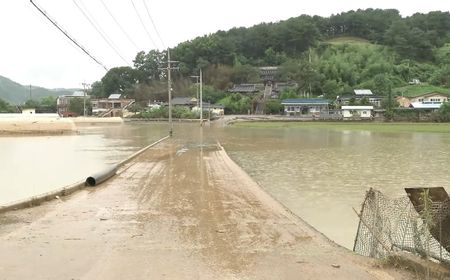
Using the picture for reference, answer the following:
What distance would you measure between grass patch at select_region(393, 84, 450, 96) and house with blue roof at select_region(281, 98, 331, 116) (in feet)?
48.9

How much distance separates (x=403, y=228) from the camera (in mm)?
6219

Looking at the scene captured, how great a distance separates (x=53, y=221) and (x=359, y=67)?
104072 mm

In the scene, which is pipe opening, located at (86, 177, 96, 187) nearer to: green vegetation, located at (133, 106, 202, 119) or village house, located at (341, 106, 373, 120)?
village house, located at (341, 106, 373, 120)

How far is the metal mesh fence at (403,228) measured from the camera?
548 cm

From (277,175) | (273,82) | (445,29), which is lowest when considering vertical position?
(277,175)

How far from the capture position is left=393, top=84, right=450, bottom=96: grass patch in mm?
83119

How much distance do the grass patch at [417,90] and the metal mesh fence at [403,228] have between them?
8183cm

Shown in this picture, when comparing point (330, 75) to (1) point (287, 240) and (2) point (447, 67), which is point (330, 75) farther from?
(1) point (287, 240)

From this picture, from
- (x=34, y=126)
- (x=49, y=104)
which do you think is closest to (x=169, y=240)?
(x=34, y=126)

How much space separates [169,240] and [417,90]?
88.3 meters

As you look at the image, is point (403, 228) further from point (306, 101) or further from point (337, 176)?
point (306, 101)

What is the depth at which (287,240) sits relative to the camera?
6.83m

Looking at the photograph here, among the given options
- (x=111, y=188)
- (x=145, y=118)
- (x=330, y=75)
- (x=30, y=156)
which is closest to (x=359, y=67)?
(x=330, y=75)

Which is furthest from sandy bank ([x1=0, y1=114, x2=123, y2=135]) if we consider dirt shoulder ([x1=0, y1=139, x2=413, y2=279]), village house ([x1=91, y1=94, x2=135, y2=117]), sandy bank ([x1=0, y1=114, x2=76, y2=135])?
village house ([x1=91, y1=94, x2=135, y2=117])
